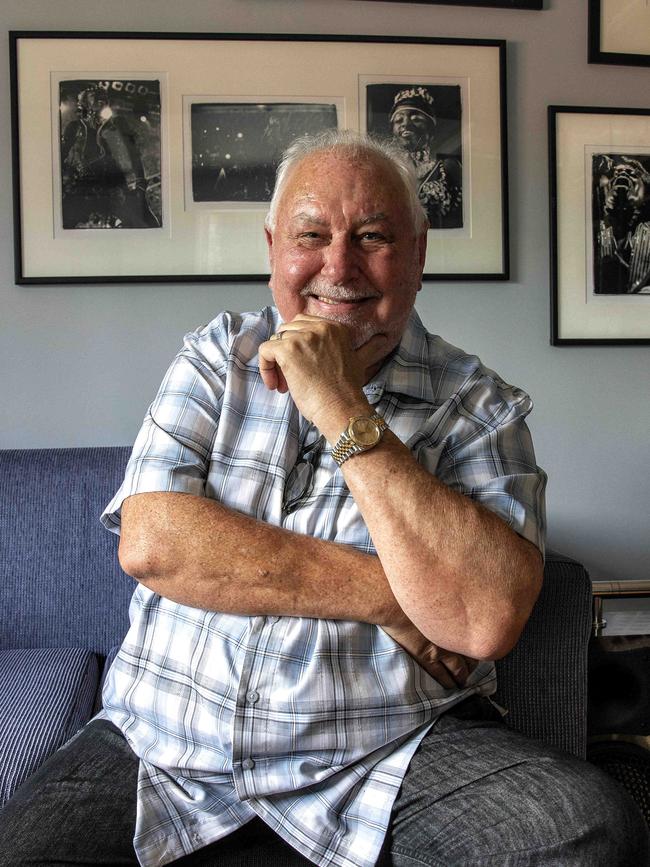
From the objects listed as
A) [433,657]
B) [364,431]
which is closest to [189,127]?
[364,431]

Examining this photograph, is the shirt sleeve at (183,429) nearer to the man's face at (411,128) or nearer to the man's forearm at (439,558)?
the man's forearm at (439,558)

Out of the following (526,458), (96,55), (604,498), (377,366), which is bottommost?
(604,498)

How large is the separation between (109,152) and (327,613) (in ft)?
5.00

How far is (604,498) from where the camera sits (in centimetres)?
232

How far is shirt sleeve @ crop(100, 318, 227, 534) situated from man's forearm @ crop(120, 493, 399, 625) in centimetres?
4

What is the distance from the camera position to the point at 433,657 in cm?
116

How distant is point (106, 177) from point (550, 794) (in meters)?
1.82

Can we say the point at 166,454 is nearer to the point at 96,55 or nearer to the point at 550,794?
the point at 550,794

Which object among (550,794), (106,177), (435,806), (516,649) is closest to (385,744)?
(435,806)

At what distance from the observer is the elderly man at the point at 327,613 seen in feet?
3.35

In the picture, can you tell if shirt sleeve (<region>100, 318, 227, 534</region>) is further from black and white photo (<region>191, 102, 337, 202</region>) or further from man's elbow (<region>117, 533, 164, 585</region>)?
black and white photo (<region>191, 102, 337, 202</region>)

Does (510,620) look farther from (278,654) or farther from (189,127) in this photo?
(189,127)

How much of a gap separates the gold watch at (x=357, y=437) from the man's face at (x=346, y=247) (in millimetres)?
248

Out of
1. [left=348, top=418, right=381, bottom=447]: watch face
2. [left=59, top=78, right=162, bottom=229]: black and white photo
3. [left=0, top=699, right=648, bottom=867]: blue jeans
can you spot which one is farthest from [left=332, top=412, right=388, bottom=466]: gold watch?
[left=59, top=78, right=162, bottom=229]: black and white photo
